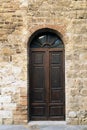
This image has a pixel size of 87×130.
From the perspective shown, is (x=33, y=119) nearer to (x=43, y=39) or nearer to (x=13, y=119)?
(x=13, y=119)

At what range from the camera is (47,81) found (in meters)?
9.38

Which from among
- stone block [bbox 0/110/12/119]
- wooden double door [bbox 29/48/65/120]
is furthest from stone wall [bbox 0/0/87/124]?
wooden double door [bbox 29/48/65/120]

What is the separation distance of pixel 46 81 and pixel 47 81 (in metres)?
0.03

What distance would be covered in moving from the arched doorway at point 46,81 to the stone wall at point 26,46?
1.12ft

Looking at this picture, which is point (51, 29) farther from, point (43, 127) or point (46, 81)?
point (43, 127)

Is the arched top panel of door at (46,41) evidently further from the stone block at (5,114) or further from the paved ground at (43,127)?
the paved ground at (43,127)

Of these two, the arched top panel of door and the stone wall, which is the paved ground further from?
the arched top panel of door

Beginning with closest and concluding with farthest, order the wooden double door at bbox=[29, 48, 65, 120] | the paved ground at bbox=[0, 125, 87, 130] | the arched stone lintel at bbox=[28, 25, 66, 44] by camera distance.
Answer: the paved ground at bbox=[0, 125, 87, 130]
the arched stone lintel at bbox=[28, 25, 66, 44]
the wooden double door at bbox=[29, 48, 65, 120]

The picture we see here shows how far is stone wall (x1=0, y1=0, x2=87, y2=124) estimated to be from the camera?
29.7 ft

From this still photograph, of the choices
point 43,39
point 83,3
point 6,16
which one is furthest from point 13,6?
point 83,3

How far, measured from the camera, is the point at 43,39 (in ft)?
31.0

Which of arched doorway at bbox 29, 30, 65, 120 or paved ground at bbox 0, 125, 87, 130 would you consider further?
arched doorway at bbox 29, 30, 65, 120

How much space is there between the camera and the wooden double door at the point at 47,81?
938cm

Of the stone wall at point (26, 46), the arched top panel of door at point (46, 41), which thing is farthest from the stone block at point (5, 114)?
the arched top panel of door at point (46, 41)
